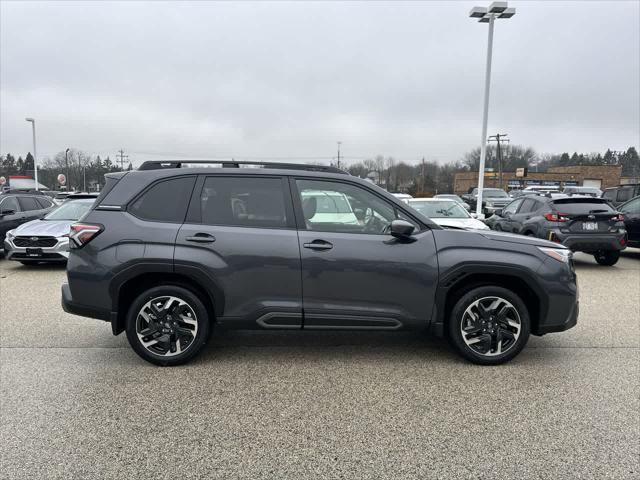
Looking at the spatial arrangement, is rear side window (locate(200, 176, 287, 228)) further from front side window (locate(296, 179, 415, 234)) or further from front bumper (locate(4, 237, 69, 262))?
front bumper (locate(4, 237, 69, 262))

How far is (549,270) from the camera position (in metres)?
4.27

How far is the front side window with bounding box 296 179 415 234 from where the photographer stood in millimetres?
4266

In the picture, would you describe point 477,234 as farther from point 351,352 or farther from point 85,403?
point 85,403

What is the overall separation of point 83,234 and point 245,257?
1.49 metres

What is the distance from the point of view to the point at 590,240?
31.5 ft

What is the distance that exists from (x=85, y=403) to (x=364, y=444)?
2.15 meters

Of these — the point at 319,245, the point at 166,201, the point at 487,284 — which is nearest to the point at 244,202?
the point at 166,201

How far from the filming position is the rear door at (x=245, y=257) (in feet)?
13.5

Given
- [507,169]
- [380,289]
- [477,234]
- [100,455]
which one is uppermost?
[507,169]

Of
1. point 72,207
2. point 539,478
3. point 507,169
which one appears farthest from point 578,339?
point 507,169

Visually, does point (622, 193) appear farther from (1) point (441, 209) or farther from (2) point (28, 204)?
(2) point (28, 204)

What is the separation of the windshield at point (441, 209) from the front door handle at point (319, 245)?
7.23m

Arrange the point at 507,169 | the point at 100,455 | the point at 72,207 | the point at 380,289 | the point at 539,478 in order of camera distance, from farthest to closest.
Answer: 1. the point at 507,169
2. the point at 72,207
3. the point at 380,289
4. the point at 100,455
5. the point at 539,478

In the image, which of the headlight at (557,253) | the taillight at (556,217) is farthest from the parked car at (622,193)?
the headlight at (557,253)
